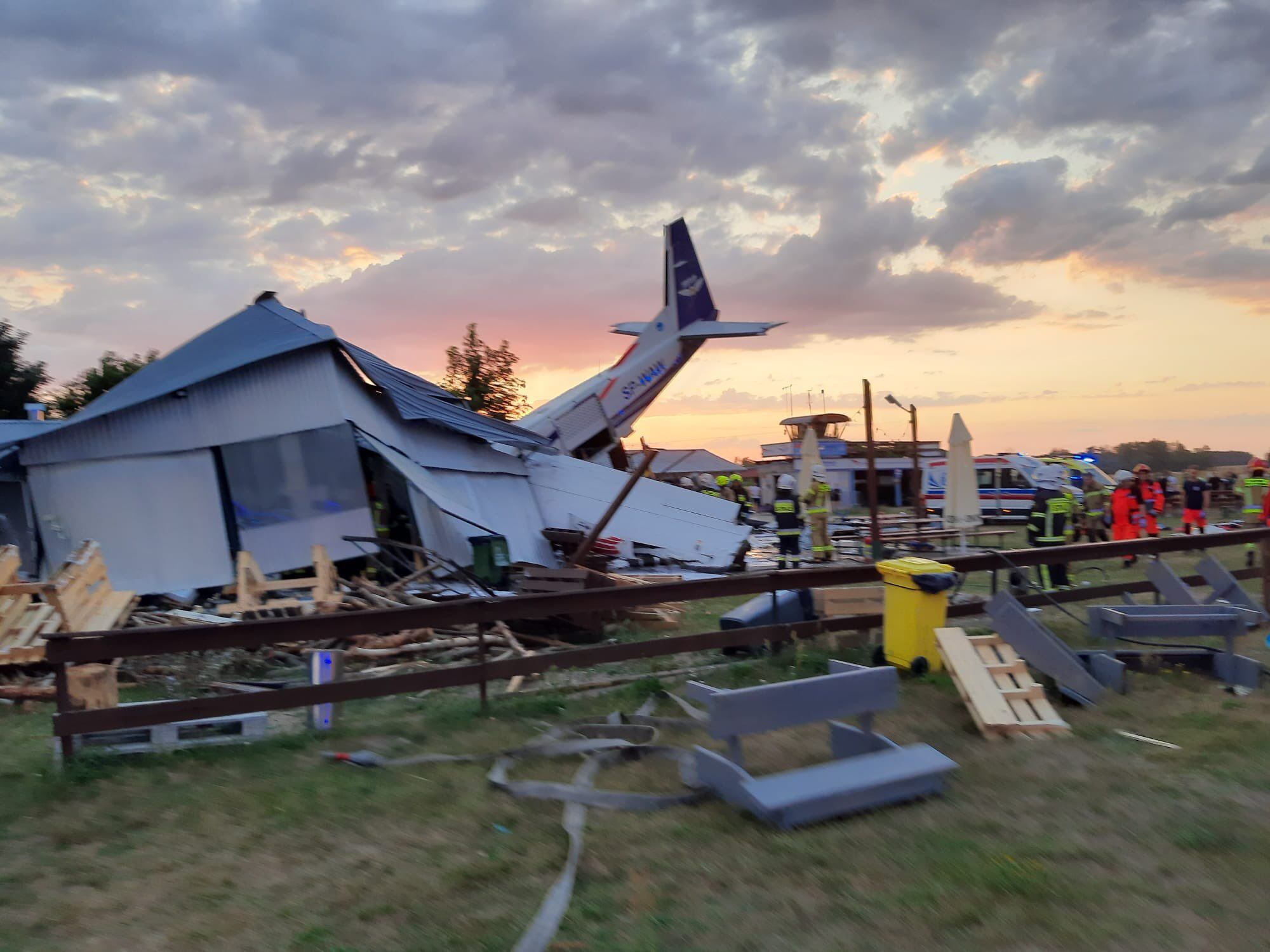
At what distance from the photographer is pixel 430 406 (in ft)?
59.8

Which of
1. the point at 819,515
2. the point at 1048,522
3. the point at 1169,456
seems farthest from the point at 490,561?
the point at 1169,456

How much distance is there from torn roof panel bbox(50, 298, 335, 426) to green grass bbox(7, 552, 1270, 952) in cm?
962

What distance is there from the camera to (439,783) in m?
4.97

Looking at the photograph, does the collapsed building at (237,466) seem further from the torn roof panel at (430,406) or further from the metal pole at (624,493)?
the metal pole at (624,493)

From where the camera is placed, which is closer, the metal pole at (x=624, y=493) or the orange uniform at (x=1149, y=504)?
the metal pole at (x=624, y=493)

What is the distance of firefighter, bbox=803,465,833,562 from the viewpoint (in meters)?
17.6

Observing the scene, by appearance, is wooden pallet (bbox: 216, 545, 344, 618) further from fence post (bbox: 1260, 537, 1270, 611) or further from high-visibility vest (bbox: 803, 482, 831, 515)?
fence post (bbox: 1260, 537, 1270, 611)

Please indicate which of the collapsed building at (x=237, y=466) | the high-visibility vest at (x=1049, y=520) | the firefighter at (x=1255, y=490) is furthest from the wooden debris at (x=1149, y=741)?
the firefighter at (x=1255, y=490)

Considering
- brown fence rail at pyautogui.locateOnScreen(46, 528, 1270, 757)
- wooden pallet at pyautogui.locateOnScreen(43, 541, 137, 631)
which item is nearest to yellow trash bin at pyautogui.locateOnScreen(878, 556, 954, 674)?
brown fence rail at pyautogui.locateOnScreen(46, 528, 1270, 757)

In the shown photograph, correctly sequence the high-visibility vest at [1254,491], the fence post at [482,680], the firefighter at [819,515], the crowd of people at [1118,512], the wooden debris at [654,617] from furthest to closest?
the high-visibility vest at [1254,491], the firefighter at [819,515], the crowd of people at [1118,512], the wooden debris at [654,617], the fence post at [482,680]

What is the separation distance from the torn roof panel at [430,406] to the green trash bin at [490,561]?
2.84 metres

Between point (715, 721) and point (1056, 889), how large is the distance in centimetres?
156

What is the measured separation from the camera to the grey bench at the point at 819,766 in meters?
4.21

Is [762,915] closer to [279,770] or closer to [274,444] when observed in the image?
[279,770]
